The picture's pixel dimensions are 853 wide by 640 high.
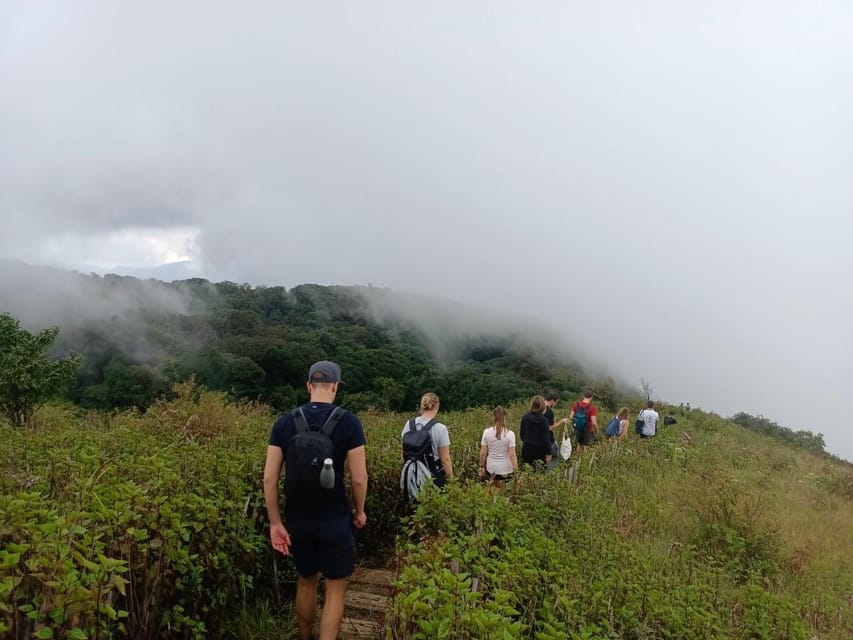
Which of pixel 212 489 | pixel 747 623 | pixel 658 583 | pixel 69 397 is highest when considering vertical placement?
pixel 212 489

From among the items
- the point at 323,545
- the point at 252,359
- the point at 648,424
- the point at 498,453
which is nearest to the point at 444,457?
the point at 498,453

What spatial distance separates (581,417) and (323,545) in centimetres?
872

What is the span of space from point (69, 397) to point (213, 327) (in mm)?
21233

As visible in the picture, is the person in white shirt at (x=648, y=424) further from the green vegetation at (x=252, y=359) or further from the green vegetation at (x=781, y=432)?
the green vegetation at (x=781, y=432)

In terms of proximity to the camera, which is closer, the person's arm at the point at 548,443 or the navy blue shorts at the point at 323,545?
the navy blue shorts at the point at 323,545

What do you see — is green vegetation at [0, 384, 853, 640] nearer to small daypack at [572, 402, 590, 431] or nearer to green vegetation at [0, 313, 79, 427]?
small daypack at [572, 402, 590, 431]

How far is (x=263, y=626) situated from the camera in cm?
369

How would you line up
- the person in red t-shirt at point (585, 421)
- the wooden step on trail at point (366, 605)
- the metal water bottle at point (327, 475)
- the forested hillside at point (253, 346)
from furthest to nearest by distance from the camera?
the forested hillside at point (253, 346)
the person in red t-shirt at point (585, 421)
the wooden step on trail at point (366, 605)
the metal water bottle at point (327, 475)

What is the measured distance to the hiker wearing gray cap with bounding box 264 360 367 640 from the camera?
328 centimetres

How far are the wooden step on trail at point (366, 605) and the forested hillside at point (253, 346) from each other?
22690mm

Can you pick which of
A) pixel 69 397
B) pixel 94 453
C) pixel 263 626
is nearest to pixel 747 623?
pixel 263 626

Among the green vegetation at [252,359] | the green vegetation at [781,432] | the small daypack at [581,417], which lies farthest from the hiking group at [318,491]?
the green vegetation at [781,432]

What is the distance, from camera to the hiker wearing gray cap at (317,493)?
3.28 metres

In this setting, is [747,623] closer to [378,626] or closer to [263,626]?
[378,626]
